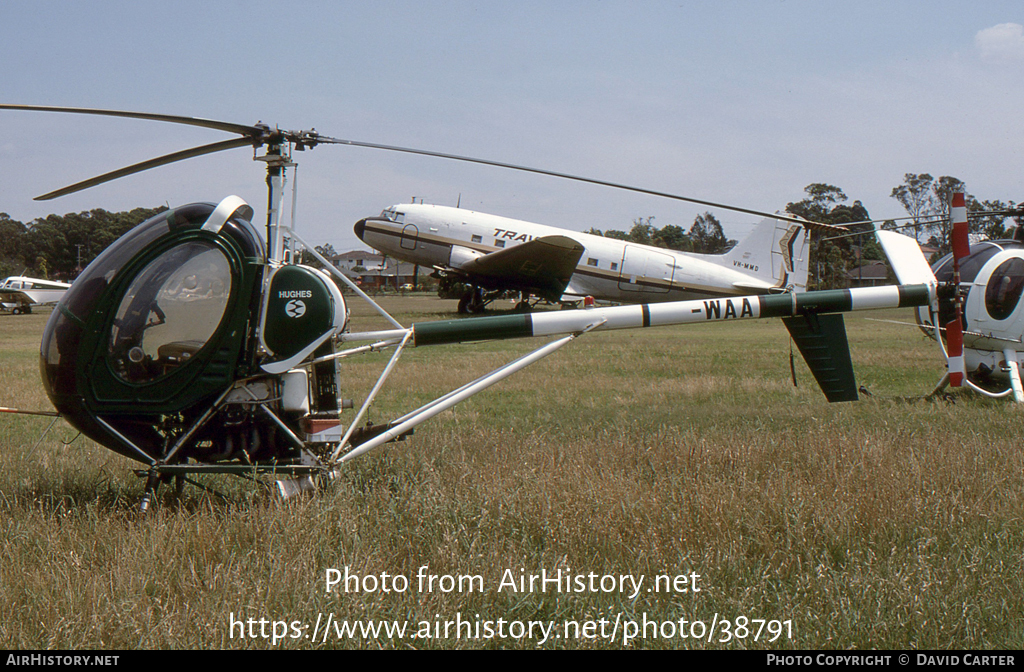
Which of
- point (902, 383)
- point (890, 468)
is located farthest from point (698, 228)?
point (890, 468)

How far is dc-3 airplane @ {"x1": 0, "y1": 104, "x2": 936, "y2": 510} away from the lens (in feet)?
13.9

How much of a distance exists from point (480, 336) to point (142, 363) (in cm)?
210

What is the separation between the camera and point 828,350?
580 centimetres

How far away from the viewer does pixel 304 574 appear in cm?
351

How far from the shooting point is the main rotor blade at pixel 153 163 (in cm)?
450

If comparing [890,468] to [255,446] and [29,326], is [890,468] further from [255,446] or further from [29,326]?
[29,326]

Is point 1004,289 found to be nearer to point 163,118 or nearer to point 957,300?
point 957,300

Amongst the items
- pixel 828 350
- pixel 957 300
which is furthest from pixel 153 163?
pixel 957 300

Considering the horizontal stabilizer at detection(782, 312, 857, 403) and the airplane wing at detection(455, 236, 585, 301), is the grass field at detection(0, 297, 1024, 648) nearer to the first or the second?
the horizontal stabilizer at detection(782, 312, 857, 403)

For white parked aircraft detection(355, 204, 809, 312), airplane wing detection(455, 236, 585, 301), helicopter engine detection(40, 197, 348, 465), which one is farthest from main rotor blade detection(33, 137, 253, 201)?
white parked aircraft detection(355, 204, 809, 312)

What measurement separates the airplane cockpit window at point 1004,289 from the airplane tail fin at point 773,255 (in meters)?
20.0

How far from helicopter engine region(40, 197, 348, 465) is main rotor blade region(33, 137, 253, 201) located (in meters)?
0.40

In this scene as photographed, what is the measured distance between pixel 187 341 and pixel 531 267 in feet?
79.4
